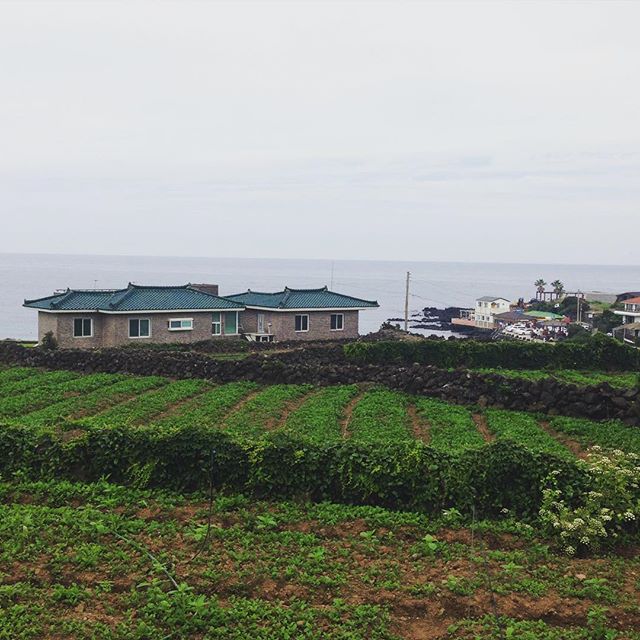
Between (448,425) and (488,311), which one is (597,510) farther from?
(488,311)

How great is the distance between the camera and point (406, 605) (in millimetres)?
8938

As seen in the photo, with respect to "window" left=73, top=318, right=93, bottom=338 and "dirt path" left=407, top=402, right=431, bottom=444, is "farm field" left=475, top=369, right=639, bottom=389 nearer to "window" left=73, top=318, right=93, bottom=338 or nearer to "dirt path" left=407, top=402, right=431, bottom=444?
"dirt path" left=407, top=402, right=431, bottom=444

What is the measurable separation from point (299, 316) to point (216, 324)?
17.4 feet

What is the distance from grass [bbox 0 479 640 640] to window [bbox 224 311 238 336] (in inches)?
1336

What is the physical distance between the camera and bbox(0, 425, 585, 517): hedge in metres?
12.7

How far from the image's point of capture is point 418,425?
71.3ft

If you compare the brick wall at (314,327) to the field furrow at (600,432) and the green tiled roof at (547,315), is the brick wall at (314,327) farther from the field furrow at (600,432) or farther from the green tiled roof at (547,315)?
the green tiled roof at (547,315)

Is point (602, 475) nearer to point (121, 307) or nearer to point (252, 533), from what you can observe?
point (252, 533)

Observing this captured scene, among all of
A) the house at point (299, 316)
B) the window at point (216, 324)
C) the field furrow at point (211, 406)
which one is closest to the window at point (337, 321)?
the house at point (299, 316)

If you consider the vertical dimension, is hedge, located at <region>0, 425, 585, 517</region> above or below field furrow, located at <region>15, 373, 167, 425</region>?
above

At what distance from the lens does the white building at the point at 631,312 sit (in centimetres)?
8669

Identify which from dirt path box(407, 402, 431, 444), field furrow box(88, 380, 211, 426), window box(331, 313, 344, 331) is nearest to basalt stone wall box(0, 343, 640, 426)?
field furrow box(88, 380, 211, 426)

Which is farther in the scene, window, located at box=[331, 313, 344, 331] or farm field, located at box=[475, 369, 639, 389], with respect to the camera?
window, located at box=[331, 313, 344, 331]

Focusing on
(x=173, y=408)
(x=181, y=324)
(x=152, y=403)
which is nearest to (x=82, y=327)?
(x=181, y=324)
